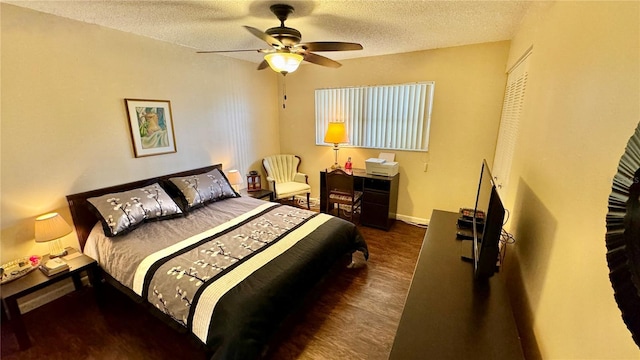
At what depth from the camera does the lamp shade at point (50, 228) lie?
2.02 metres

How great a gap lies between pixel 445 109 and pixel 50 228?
166 inches

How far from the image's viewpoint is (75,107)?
2340 mm

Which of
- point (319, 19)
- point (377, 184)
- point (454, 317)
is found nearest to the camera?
point (454, 317)

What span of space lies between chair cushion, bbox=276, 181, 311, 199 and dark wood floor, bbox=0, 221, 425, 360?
1747mm

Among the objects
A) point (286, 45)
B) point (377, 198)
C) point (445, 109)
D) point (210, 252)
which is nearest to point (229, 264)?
point (210, 252)

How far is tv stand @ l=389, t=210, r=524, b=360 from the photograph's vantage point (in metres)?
1.09

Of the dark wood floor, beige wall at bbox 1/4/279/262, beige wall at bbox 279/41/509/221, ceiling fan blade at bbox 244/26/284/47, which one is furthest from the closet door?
beige wall at bbox 1/4/279/262

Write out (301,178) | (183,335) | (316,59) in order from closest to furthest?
1. (183,335)
2. (316,59)
3. (301,178)

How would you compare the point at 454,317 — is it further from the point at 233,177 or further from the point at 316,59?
the point at 233,177

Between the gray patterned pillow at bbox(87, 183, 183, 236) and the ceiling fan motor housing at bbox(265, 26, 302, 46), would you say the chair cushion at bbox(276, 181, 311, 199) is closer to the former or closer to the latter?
the gray patterned pillow at bbox(87, 183, 183, 236)

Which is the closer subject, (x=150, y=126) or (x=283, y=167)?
(x=150, y=126)

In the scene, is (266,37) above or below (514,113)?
above

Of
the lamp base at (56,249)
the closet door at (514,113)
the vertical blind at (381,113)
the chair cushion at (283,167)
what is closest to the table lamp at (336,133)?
the vertical blind at (381,113)

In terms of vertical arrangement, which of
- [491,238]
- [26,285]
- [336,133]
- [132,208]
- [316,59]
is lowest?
[26,285]
